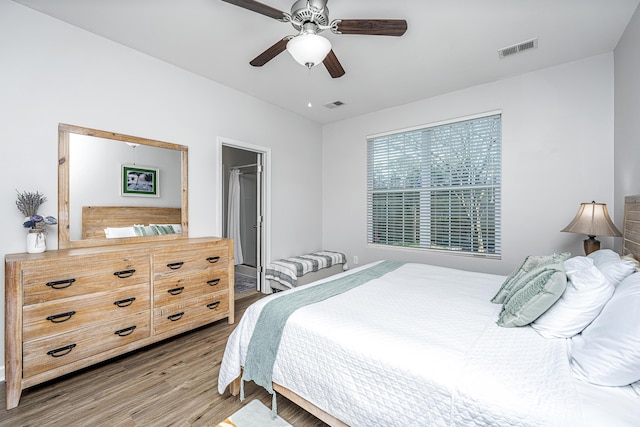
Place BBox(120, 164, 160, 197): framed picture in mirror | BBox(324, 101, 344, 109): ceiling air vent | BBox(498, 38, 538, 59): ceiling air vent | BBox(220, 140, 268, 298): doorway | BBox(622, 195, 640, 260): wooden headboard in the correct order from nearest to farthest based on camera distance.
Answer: BBox(622, 195, 640, 260): wooden headboard < BBox(498, 38, 538, 59): ceiling air vent < BBox(120, 164, 160, 197): framed picture in mirror < BBox(324, 101, 344, 109): ceiling air vent < BBox(220, 140, 268, 298): doorway

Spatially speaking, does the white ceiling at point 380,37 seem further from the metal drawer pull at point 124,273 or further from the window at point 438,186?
the metal drawer pull at point 124,273

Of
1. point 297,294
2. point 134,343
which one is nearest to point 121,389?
point 134,343

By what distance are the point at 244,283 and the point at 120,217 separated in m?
2.41

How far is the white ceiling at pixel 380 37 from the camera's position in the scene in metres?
2.06

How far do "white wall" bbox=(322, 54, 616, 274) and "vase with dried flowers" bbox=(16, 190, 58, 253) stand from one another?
3.90 meters

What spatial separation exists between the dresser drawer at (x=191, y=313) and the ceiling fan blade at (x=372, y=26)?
8.46 ft

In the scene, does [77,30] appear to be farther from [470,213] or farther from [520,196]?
[520,196]

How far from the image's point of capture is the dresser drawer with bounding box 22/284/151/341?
1770 millimetres

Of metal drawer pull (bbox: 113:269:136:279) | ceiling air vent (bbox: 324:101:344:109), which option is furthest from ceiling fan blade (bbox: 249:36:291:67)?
metal drawer pull (bbox: 113:269:136:279)

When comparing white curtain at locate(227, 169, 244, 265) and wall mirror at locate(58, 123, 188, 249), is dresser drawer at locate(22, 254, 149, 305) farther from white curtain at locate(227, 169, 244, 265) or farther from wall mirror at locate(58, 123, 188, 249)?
white curtain at locate(227, 169, 244, 265)

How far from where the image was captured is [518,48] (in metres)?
2.57

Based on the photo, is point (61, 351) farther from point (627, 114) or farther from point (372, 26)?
point (627, 114)

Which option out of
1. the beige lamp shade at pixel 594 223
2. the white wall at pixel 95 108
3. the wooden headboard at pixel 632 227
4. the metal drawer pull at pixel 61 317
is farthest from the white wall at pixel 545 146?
the metal drawer pull at pixel 61 317

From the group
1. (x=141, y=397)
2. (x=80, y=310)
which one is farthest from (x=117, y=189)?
(x=141, y=397)
